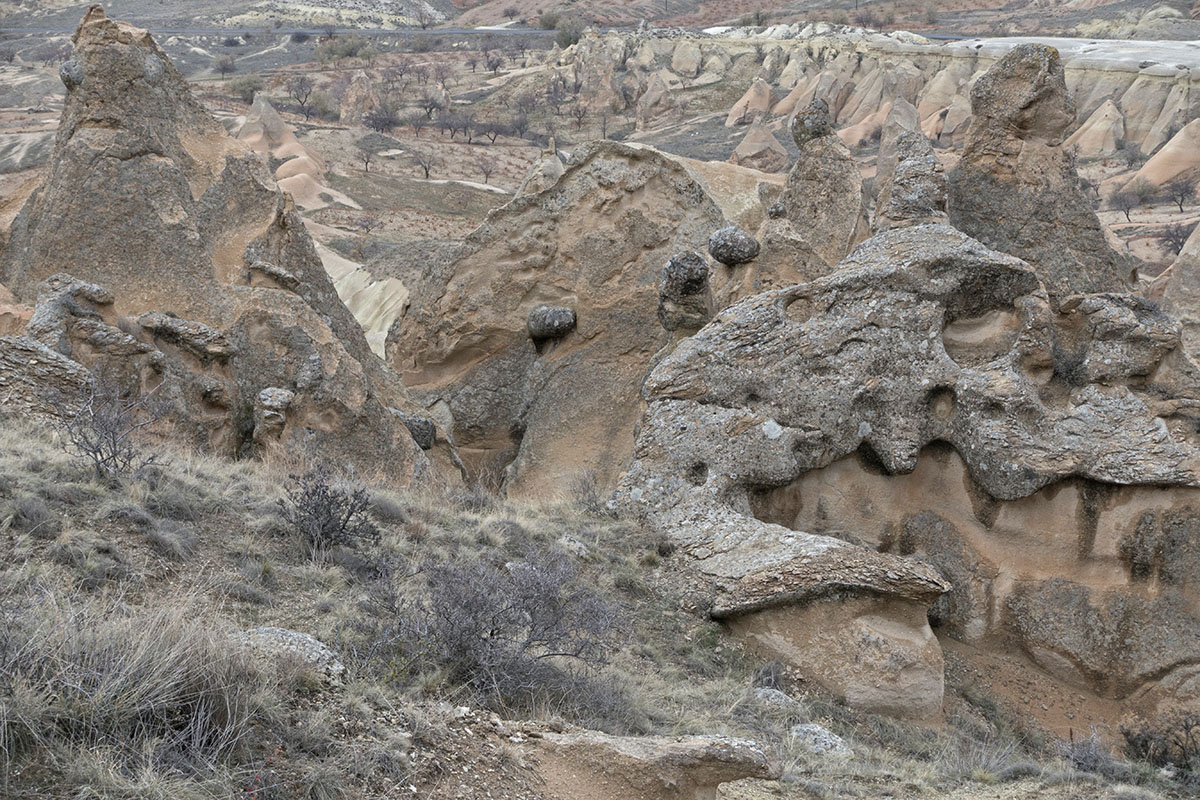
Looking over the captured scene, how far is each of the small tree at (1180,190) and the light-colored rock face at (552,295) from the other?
32445 millimetres

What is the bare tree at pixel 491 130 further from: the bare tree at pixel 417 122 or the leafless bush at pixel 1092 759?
the leafless bush at pixel 1092 759

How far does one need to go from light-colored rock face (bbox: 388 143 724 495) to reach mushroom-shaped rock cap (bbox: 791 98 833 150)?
1.76 m

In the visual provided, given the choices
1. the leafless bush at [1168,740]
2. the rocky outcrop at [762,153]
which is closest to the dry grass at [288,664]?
the leafless bush at [1168,740]

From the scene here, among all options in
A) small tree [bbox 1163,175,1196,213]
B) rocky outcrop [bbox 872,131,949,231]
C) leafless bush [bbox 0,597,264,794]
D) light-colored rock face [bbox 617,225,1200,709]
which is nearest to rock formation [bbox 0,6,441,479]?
light-colored rock face [bbox 617,225,1200,709]

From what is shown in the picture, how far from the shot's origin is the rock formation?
10375mm

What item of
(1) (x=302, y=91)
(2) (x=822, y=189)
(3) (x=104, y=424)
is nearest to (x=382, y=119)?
(1) (x=302, y=91)

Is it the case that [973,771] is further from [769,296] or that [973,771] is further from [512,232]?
[512,232]

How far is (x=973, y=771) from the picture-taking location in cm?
626

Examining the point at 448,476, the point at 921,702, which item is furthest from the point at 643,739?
the point at 448,476

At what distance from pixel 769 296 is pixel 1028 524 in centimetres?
290

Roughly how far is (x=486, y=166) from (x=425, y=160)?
3168mm

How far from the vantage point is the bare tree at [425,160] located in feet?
171

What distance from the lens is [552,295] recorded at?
14102mm

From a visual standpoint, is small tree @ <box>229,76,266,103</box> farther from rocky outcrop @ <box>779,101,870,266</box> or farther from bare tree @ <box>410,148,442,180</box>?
rocky outcrop @ <box>779,101,870,266</box>
